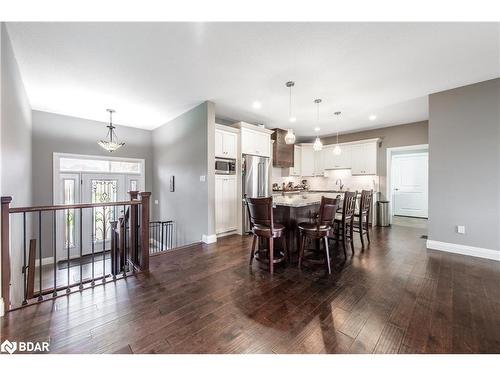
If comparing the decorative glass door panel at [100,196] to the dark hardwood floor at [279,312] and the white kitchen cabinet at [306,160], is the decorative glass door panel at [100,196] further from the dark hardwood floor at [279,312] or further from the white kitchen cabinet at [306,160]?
the white kitchen cabinet at [306,160]

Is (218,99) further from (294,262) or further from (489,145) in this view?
(489,145)

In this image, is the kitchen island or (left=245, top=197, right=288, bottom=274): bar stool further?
the kitchen island

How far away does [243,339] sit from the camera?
1.45m

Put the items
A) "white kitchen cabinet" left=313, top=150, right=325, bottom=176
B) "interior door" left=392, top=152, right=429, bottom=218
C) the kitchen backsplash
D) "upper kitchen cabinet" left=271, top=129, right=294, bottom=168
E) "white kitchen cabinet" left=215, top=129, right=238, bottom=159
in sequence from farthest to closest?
"interior door" left=392, top=152, right=429, bottom=218 < "white kitchen cabinet" left=313, top=150, right=325, bottom=176 < the kitchen backsplash < "upper kitchen cabinet" left=271, top=129, right=294, bottom=168 < "white kitchen cabinet" left=215, top=129, right=238, bottom=159

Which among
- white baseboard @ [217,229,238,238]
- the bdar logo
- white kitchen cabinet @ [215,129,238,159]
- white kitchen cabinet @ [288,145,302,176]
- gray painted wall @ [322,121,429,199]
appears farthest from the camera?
white kitchen cabinet @ [288,145,302,176]

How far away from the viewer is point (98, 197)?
16.8 feet

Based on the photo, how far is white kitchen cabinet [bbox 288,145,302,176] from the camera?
657 centimetres

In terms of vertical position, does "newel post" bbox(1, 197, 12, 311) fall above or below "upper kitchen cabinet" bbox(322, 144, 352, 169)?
below

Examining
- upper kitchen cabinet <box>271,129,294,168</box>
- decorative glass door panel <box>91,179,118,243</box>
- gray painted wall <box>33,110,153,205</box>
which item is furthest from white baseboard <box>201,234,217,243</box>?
gray painted wall <box>33,110,153,205</box>

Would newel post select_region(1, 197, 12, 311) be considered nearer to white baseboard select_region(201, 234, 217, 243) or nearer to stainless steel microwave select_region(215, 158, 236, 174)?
white baseboard select_region(201, 234, 217, 243)

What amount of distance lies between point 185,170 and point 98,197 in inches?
101

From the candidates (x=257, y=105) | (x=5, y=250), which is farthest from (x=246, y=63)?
(x=5, y=250)

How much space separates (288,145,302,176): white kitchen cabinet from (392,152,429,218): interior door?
12.3 feet
